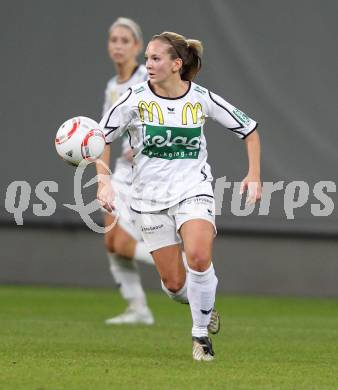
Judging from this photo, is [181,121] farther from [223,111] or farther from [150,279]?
[150,279]

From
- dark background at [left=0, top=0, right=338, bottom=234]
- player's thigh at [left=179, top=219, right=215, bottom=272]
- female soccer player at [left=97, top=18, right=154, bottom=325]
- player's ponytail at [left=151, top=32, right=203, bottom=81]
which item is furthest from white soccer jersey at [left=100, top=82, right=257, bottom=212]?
dark background at [left=0, top=0, right=338, bottom=234]

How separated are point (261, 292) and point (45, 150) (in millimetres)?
2872

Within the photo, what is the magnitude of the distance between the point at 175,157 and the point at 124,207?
3.33m

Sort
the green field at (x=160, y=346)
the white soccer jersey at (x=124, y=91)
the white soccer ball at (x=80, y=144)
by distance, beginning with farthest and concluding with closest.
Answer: the white soccer jersey at (x=124, y=91), the white soccer ball at (x=80, y=144), the green field at (x=160, y=346)

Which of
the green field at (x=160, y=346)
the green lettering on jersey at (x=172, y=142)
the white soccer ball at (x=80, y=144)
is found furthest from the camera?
the green lettering on jersey at (x=172, y=142)

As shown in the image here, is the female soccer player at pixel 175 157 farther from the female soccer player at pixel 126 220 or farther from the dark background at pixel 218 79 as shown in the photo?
the dark background at pixel 218 79

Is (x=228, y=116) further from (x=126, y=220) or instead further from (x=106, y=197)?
(x=126, y=220)

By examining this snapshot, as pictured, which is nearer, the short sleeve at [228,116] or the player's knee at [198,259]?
the player's knee at [198,259]

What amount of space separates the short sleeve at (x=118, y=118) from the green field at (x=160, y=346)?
139 centimetres

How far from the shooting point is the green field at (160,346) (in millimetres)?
6438

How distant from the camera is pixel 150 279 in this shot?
14.0 meters

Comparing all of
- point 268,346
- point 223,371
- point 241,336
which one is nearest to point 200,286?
point 223,371

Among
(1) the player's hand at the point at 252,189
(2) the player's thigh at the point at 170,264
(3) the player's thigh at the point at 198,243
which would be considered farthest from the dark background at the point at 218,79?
(3) the player's thigh at the point at 198,243

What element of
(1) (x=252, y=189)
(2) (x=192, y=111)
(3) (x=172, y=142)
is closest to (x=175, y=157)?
(3) (x=172, y=142)
